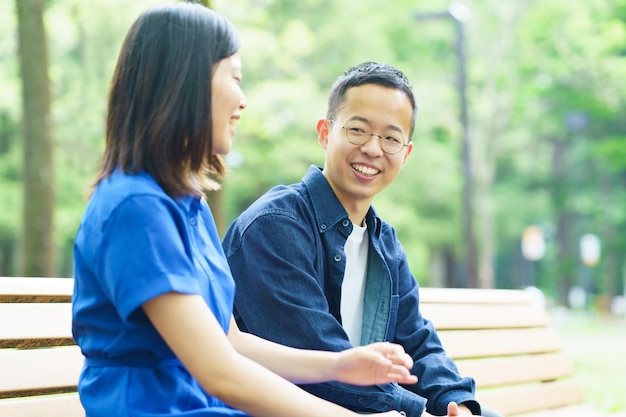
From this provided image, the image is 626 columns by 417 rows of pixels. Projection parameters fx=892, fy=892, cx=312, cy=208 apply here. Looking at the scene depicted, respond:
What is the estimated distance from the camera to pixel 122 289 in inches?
72.7

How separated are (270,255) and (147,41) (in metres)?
0.96

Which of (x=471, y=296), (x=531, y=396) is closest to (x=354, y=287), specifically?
(x=471, y=296)

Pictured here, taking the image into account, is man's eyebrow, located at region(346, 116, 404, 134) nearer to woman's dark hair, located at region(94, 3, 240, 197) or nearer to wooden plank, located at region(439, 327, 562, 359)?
woman's dark hair, located at region(94, 3, 240, 197)

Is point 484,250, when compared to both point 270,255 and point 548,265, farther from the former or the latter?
point 548,265

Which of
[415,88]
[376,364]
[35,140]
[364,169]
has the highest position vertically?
[415,88]

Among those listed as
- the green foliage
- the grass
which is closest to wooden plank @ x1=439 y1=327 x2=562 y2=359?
the grass

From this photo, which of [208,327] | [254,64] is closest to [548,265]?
[254,64]

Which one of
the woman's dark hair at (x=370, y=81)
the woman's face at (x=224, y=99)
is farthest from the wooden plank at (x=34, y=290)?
the woman's dark hair at (x=370, y=81)

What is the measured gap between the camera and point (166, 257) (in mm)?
1875

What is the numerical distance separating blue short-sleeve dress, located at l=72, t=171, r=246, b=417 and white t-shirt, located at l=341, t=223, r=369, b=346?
3.41ft

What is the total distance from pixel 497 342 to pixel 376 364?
2.76 metres

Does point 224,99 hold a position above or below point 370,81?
below

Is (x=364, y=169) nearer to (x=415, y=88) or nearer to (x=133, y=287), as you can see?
(x=133, y=287)

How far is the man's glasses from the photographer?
3176 mm
